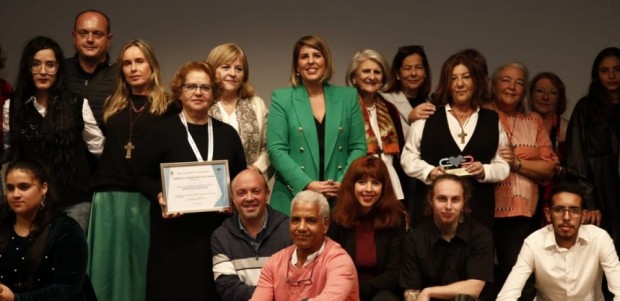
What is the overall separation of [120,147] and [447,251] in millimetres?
1762

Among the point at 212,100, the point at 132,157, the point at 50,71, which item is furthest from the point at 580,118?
the point at 50,71

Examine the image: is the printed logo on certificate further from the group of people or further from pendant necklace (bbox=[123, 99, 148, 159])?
pendant necklace (bbox=[123, 99, 148, 159])

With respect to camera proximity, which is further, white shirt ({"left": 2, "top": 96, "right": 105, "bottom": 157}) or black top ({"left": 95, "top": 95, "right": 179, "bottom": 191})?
white shirt ({"left": 2, "top": 96, "right": 105, "bottom": 157})

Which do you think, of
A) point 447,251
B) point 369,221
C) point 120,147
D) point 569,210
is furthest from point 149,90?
point 569,210

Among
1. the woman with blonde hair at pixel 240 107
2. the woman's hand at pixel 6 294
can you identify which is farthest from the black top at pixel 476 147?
the woman's hand at pixel 6 294

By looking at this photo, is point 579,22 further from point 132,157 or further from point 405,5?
point 132,157

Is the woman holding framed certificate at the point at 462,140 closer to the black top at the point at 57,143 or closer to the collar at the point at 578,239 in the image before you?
the collar at the point at 578,239

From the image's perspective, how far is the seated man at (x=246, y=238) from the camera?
491 cm

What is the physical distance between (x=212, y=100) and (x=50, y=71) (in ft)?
2.97

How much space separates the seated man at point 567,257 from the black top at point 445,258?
179 mm

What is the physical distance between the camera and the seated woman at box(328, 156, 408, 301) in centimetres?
510

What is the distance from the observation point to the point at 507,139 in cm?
562

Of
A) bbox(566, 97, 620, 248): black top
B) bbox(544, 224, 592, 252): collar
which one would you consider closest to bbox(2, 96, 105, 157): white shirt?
bbox(544, 224, 592, 252): collar

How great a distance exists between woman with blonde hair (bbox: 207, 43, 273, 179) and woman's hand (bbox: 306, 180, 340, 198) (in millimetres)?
347
